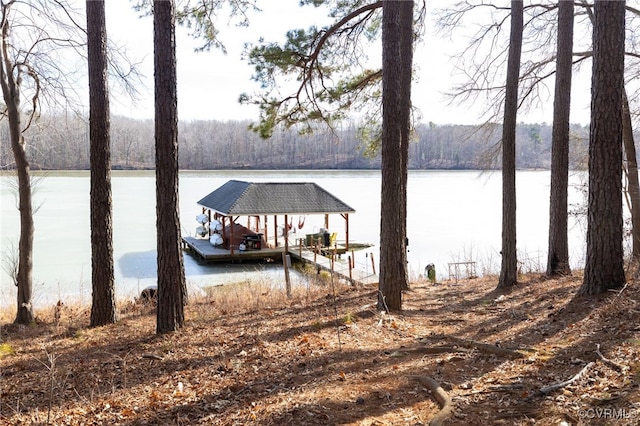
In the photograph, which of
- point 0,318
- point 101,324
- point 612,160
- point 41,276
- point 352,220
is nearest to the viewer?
point 612,160

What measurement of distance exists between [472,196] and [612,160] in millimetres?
43162

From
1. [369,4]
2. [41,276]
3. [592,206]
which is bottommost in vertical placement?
[41,276]

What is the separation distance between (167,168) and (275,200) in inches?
628

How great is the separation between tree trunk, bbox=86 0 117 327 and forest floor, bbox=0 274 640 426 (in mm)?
461

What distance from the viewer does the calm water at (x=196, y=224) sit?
1564 cm

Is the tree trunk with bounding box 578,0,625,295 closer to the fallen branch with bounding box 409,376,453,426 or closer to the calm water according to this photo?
the fallen branch with bounding box 409,376,453,426

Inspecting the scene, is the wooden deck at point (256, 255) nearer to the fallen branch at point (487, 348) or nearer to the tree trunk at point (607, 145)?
the tree trunk at point (607, 145)

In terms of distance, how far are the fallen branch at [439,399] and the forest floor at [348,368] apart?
0.01 meters

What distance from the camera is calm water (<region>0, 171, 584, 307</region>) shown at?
51.3 ft

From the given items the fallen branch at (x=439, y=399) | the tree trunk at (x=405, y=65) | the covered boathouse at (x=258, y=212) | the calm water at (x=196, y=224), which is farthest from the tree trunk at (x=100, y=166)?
the covered boathouse at (x=258, y=212)

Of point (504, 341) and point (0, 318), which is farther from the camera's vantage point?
point (0, 318)

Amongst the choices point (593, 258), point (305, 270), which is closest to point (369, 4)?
point (593, 258)

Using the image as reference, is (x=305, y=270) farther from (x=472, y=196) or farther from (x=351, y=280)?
(x=472, y=196)

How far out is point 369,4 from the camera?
9891 mm
